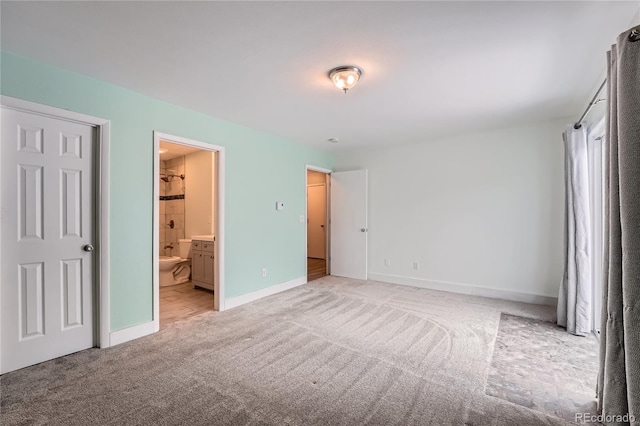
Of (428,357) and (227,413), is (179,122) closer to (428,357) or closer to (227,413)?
(227,413)

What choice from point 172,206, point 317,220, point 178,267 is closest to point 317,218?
point 317,220

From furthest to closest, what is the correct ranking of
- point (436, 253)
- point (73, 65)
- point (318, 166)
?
point (318, 166) < point (436, 253) < point (73, 65)

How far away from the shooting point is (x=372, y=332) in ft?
9.74

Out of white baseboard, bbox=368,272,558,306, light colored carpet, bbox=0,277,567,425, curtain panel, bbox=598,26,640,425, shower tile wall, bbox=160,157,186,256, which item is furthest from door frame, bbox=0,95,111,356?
white baseboard, bbox=368,272,558,306

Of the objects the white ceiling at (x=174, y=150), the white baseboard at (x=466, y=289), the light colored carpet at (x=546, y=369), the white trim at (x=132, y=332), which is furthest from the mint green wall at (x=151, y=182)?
the light colored carpet at (x=546, y=369)

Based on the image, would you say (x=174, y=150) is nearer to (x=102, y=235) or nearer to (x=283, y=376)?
(x=102, y=235)

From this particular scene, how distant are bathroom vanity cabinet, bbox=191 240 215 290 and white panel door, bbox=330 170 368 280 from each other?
2351 mm

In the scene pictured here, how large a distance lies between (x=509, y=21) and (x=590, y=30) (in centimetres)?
62

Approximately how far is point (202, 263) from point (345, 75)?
12.0ft

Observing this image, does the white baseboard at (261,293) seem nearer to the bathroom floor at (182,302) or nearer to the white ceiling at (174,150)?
the bathroom floor at (182,302)

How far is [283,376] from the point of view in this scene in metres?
2.17

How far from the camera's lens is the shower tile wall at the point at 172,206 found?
5.66 meters

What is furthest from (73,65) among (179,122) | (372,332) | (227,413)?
(372,332)

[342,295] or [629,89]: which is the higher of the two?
[629,89]
